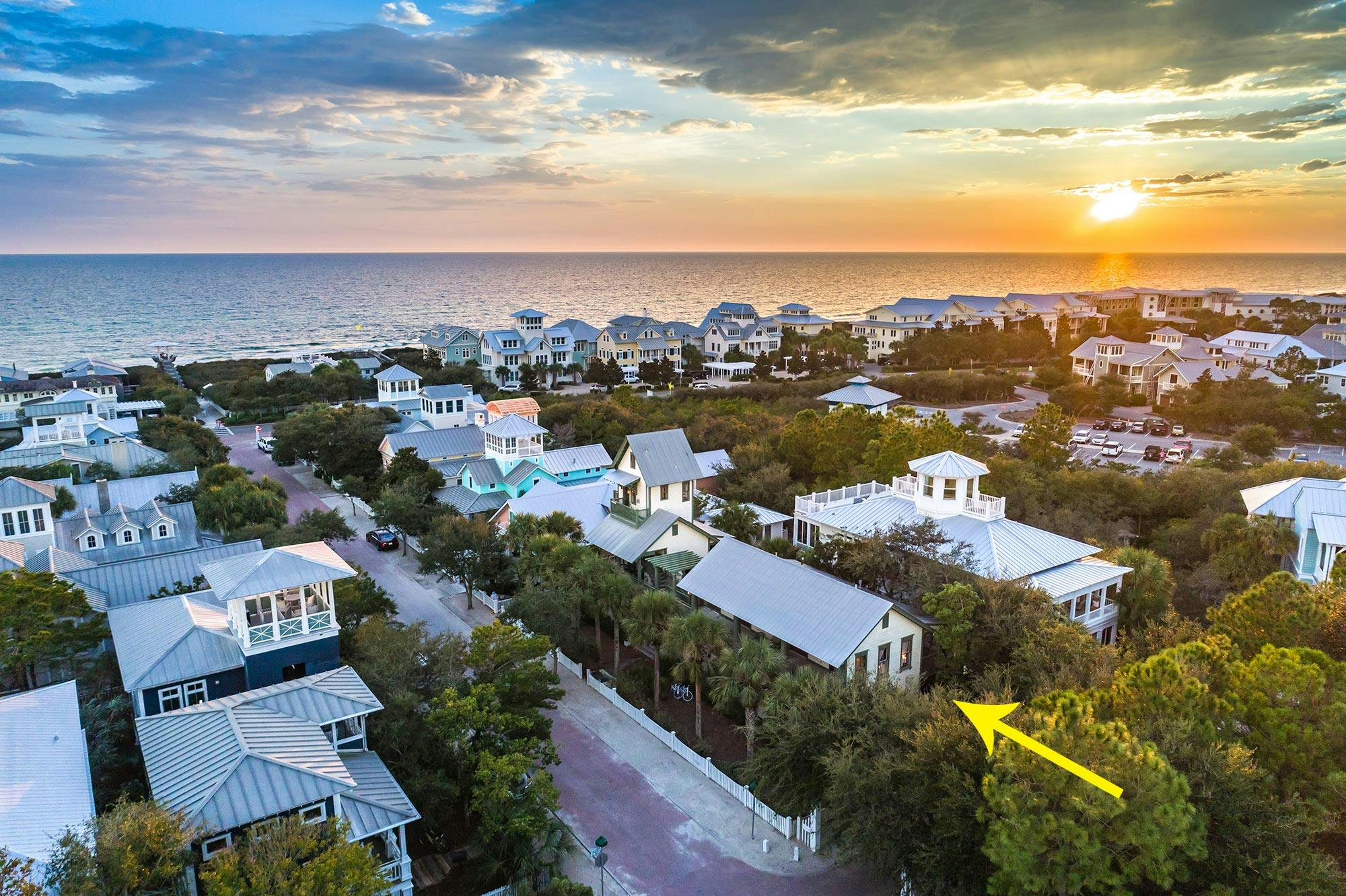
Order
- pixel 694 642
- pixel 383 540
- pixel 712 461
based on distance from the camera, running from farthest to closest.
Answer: pixel 712 461, pixel 383 540, pixel 694 642

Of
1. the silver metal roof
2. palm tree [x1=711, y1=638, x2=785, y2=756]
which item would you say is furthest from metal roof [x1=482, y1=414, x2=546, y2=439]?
palm tree [x1=711, y1=638, x2=785, y2=756]

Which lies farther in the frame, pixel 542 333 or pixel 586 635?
pixel 542 333

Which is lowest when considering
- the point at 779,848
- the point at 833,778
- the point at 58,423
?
the point at 779,848

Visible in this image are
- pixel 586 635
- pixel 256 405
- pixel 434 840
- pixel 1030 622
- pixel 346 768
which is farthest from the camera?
pixel 256 405

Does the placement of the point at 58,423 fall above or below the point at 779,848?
above

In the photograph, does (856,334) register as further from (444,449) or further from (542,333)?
(444,449)

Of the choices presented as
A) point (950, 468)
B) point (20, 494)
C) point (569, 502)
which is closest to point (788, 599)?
point (950, 468)

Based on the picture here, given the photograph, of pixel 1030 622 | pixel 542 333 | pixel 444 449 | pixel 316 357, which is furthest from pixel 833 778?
pixel 316 357

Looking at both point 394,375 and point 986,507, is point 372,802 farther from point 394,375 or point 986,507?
point 394,375
